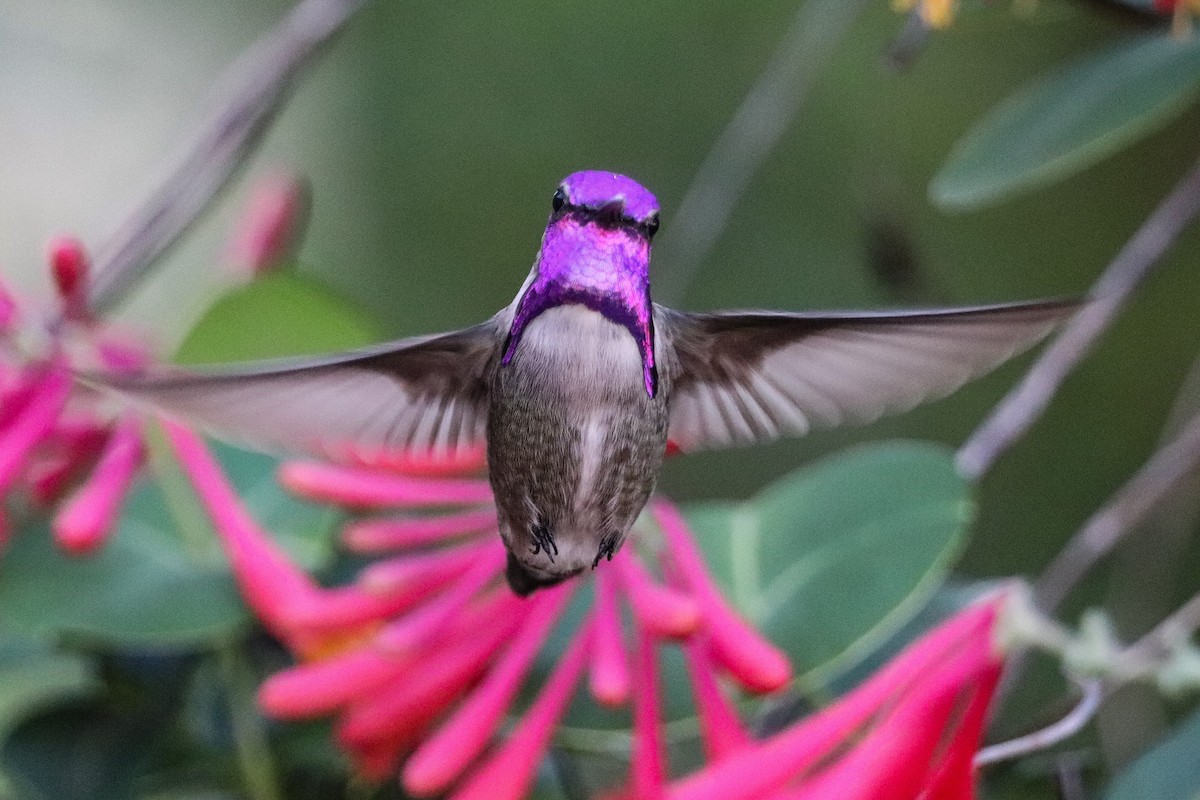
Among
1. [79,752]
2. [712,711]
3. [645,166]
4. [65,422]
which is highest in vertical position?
[645,166]

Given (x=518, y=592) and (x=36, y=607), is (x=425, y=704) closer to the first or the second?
(x=518, y=592)

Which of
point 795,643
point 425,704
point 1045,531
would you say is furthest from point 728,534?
point 1045,531

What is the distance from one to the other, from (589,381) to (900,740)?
21 centimetres

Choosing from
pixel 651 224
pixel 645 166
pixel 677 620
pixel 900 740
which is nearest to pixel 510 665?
pixel 677 620

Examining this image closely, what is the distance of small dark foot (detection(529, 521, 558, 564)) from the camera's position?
569 millimetres

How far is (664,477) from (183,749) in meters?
1.59

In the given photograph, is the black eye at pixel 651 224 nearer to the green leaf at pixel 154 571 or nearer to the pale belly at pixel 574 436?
the pale belly at pixel 574 436

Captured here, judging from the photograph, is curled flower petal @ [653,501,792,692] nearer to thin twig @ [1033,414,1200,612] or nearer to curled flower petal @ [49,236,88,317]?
thin twig @ [1033,414,1200,612]

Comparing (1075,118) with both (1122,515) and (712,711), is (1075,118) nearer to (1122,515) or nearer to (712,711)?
(1122,515)

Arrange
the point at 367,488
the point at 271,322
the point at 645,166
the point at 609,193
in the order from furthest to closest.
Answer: the point at 645,166 < the point at 271,322 < the point at 367,488 < the point at 609,193

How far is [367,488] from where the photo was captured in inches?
32.4

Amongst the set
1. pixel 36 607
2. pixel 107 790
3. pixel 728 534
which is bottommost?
pixel 107 790

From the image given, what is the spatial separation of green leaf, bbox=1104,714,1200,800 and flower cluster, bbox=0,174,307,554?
21.7 inches

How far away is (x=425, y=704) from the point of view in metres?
0.75
